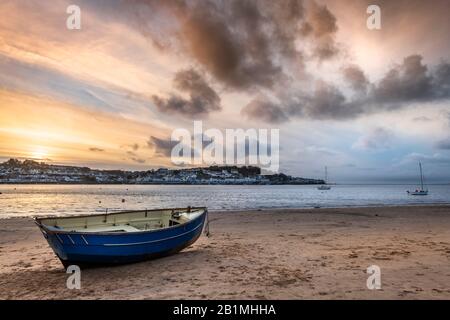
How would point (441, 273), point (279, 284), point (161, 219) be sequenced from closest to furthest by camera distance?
point (279, 284) < point (441, 273) < point (161, 219)

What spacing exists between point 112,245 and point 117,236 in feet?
1.10

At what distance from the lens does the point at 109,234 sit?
32.5ft

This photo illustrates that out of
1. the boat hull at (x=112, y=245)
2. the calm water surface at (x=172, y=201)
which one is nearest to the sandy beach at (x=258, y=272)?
the boat hull at (x=112, y=245)

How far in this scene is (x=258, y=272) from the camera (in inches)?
380

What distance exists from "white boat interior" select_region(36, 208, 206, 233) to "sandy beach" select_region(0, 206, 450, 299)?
148 centimetres

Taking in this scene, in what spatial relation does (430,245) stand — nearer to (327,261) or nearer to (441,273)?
(441,273)

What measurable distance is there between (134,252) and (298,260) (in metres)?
5.80

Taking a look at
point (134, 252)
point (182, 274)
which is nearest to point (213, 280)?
point (182, 274)

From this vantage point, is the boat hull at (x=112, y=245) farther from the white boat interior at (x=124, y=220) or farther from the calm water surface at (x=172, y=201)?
the calm water surface at (x=172, y=201)

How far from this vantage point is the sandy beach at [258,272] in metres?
7.82
